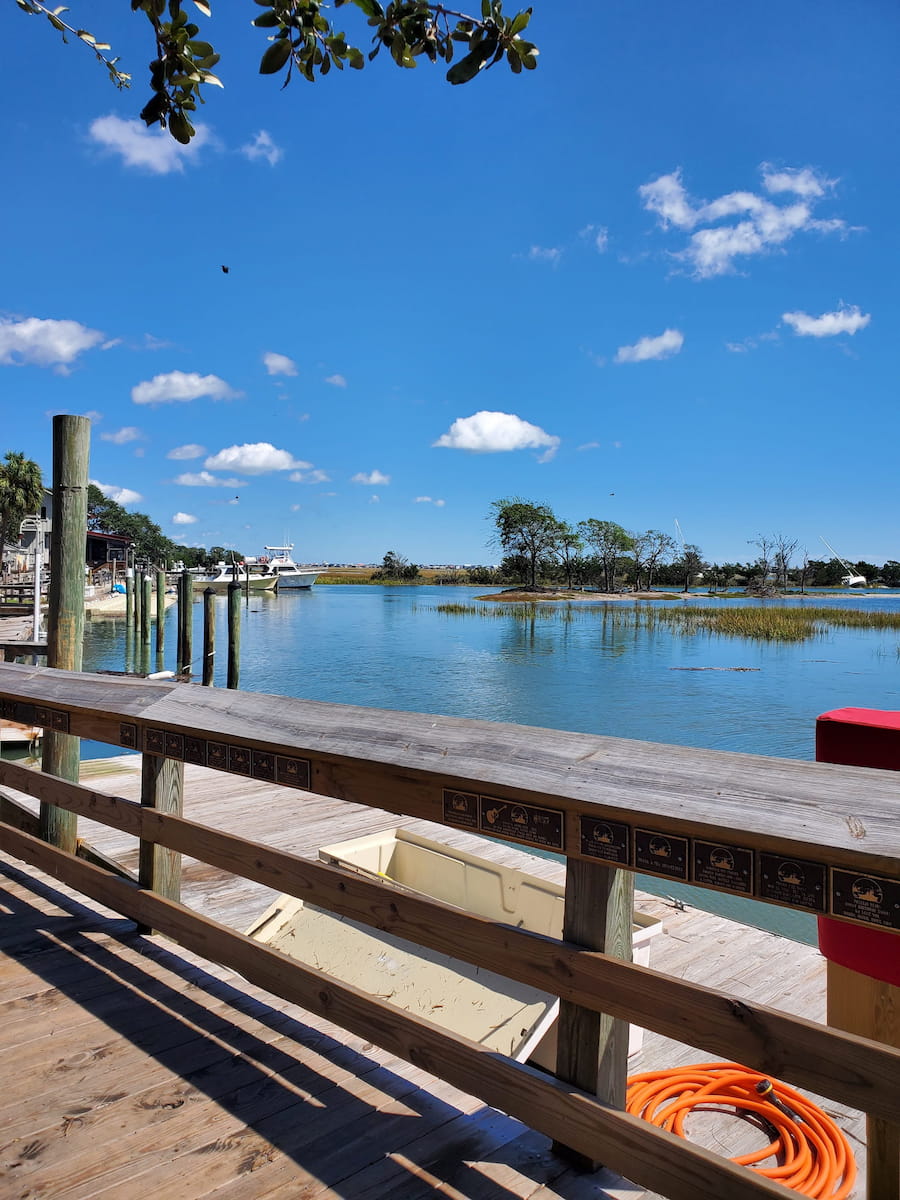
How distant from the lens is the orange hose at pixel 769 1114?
2.43 m

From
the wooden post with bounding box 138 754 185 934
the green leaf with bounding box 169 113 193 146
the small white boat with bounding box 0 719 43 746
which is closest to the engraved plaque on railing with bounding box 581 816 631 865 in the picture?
the wooden post with bounding box 138 754 185 934

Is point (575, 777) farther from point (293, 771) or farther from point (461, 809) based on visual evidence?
point (293, 771)

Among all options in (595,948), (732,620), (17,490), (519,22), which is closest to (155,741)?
(595,948)

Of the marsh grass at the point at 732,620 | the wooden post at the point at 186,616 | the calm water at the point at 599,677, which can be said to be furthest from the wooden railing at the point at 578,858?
the marsh grass at the point at 732,620

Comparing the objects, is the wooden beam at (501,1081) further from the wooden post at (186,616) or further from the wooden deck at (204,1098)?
the wooden post at (186,616)

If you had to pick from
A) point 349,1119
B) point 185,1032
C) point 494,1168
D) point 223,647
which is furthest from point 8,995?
point 223,647

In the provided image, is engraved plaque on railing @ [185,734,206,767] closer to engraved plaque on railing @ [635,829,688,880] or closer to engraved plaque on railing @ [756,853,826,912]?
engraved plaque on railing @ [635,829,688,880]

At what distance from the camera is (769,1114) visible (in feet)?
8.91

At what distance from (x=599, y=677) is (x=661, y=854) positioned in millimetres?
21436

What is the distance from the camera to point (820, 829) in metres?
1.15

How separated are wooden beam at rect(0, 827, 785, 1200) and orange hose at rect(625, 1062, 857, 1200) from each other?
44.6 inches

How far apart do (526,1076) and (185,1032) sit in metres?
1.15

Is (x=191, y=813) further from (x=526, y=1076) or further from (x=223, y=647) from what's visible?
(x=223, y=647)

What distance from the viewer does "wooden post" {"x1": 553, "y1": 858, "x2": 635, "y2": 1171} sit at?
5.08 feet
